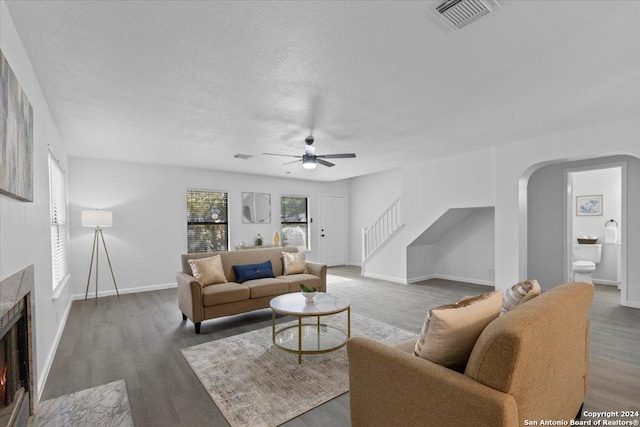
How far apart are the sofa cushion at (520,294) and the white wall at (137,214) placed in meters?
6.21

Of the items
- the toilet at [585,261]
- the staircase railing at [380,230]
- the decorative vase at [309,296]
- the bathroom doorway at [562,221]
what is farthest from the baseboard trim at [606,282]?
the decorative vase at [309,296]

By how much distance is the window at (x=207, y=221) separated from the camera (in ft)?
22.8

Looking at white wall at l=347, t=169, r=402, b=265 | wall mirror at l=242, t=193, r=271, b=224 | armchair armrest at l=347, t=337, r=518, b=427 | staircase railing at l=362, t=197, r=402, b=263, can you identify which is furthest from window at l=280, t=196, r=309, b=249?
armchair armrest at l=347, t=337, r=518, b=427

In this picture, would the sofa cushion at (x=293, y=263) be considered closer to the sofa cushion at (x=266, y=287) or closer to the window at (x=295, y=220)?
the sofa cushion at (x=266, y=287)

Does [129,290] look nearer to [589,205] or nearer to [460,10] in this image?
[460,10]

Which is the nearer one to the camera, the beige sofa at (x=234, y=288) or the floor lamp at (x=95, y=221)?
the beige sofa at (x=234, y=288)

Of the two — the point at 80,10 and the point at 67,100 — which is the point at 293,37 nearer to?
the point at 80,10

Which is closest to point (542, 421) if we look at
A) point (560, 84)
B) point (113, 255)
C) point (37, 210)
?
point (560, 84)

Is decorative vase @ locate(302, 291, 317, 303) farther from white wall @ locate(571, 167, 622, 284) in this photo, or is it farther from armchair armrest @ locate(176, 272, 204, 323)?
white wall @ locate(571, 167, 622, 284)

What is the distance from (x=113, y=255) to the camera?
19.7 ft

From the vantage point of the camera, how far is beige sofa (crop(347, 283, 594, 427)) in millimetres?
1293

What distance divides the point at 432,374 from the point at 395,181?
23.5ft

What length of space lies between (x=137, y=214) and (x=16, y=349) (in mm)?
4576

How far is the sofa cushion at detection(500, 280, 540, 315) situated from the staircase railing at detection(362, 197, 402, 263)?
518 centimetres
